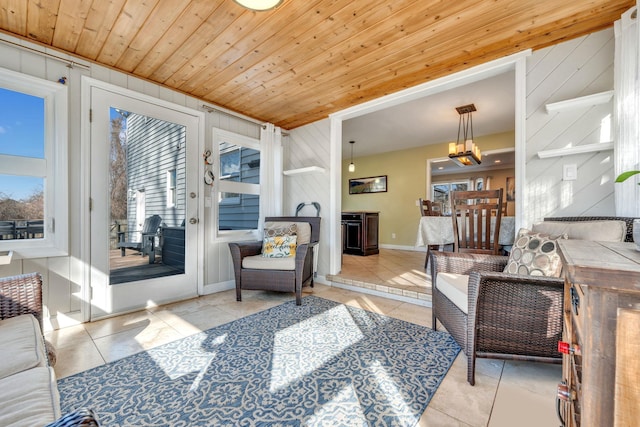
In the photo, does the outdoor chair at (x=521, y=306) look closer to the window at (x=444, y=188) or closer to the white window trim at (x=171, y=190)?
the white window trim at (x=171, y=190)

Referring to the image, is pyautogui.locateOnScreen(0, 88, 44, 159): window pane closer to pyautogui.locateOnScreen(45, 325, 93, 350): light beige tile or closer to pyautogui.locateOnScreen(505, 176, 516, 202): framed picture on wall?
pyautogui.locateOnScreen(45, 325, 93, 350): light beige tile

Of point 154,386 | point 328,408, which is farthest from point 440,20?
point 154,386

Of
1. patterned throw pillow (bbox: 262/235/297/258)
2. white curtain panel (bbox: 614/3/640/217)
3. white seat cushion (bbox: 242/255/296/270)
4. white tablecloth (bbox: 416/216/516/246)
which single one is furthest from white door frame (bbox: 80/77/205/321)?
white curtain panel (bbox: 614/3/640/217)

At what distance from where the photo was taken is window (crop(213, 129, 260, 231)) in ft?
11.2

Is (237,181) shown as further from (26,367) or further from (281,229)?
(26,367)

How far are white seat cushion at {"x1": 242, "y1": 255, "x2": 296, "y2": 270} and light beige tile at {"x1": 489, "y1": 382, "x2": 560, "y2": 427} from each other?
195 centimetres

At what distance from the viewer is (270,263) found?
2.87m

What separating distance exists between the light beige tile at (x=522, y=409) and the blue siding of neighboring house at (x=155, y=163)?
311 cm

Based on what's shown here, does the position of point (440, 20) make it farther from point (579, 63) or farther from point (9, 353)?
point (9, 353)

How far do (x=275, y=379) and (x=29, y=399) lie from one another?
3.44ft

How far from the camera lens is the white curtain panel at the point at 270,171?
372cm

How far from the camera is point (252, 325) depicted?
2260 mm

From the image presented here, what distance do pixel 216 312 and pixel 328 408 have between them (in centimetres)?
167

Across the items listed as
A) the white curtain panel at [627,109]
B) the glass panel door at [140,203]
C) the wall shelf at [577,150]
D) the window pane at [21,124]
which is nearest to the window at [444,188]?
the wall shelf at [577,150]
